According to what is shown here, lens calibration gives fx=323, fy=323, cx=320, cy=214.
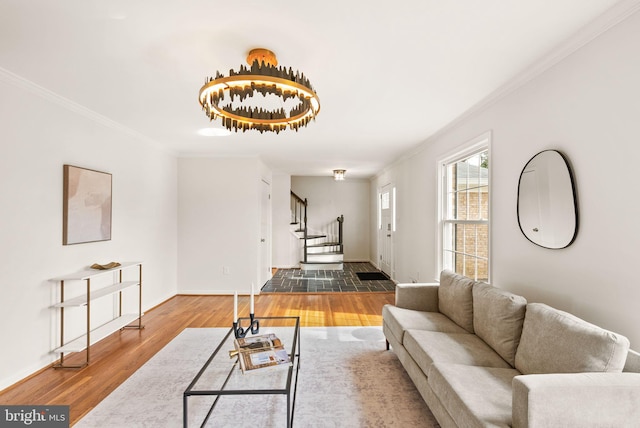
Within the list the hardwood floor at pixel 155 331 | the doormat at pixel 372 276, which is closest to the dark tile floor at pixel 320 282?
the doormat at pixel 372 276

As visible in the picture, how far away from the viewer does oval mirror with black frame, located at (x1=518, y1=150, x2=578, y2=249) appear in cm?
204

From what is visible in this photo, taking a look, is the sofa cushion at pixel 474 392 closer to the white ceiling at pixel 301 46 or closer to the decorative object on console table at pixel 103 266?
the white ceiling at pixel 301 46

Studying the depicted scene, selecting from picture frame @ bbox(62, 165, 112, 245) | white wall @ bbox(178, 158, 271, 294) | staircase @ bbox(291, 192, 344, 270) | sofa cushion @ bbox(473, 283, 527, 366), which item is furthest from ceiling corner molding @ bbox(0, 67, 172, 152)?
staircase @ bbox(291, 192, 344, 270)

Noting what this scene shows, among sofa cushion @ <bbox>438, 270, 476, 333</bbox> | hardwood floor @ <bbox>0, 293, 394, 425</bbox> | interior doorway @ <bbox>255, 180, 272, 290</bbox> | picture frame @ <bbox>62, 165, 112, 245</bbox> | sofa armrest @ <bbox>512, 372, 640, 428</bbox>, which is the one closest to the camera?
sofa armrest @ <bbox>512, 372, 640, 428</bbox>

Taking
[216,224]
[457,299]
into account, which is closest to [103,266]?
[216,224]

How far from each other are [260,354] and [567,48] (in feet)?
9.03

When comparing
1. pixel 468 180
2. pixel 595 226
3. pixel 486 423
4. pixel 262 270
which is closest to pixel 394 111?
pixel 468 180

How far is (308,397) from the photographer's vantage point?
2.32m

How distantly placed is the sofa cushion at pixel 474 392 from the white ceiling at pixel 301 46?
1.96 metres

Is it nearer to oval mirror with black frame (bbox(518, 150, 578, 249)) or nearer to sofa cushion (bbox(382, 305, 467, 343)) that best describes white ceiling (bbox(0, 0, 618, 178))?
oval mirror with black frame (bbox(518, 150, 578, 249))

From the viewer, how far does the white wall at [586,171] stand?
168cm

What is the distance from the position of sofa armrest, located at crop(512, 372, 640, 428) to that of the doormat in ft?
17.8

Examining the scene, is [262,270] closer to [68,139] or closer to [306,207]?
[306,207]

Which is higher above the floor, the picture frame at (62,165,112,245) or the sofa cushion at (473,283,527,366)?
the picture frame at (62,165,112,245)
